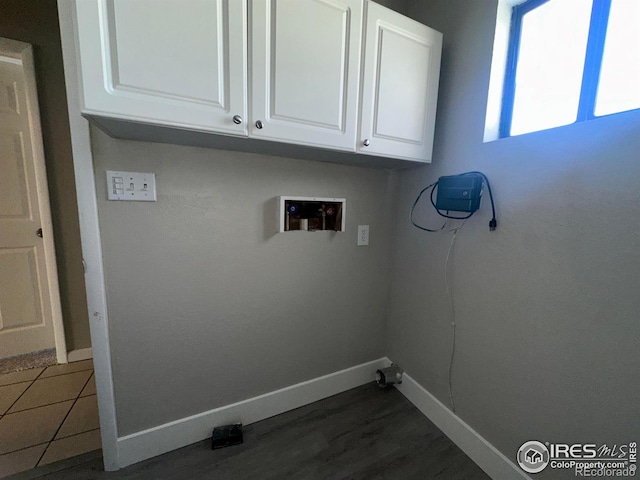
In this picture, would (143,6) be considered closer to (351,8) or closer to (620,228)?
(351,8)

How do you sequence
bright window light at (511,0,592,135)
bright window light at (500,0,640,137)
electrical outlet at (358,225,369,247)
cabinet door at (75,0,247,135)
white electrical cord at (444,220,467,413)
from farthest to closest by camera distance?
electrical outlet at (358,225,369,247) < white electrical cord at (444,220,467,413) < bright window light at (511,0,592,135) < bright window light at (500,0,640,137) < cabinet door at (75,0,247,135)

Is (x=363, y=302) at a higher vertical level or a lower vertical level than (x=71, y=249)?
lower

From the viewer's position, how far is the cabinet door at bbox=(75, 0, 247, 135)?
79cm

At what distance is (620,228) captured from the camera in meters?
0.84

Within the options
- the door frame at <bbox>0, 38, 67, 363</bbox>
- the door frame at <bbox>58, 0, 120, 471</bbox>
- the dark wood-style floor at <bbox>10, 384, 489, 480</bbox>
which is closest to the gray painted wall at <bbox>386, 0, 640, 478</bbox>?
the dark wood-style floor at <bbox>10, 384, 489, 480</bbox>

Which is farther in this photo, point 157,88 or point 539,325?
point 539,325

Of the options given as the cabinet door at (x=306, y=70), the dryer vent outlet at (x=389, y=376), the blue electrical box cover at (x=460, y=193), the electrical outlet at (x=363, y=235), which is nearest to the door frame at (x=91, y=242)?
the cabinet door at (x=306, y=70)

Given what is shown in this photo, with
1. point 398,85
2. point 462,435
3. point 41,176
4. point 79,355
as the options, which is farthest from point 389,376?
point 41,176

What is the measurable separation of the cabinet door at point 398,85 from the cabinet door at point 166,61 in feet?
1.85

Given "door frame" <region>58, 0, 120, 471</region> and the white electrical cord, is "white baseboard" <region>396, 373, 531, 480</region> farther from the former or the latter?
"door frame" <region>58, 0, 120, 471</region>

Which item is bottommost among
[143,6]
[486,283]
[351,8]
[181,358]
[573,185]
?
[181,358]

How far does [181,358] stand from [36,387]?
1.29 metres

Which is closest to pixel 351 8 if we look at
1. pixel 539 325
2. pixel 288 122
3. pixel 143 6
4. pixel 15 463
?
pixel 288 122

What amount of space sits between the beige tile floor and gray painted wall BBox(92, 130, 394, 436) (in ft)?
1.33
